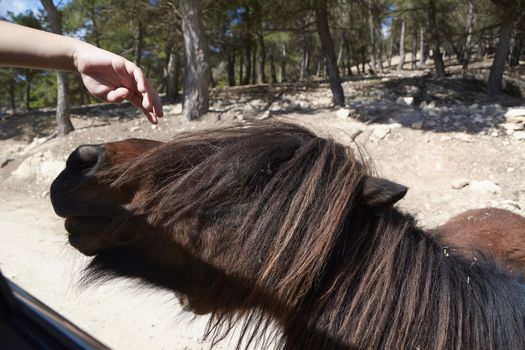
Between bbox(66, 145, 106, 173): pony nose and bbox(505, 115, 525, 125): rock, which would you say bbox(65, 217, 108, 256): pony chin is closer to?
bbox(66, 145, 106, 173): pony nose

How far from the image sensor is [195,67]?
8805 mm

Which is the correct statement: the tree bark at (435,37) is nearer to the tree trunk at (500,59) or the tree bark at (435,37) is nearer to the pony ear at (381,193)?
the tree trunk at (500,59)

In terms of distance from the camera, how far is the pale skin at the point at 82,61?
1.37 meters

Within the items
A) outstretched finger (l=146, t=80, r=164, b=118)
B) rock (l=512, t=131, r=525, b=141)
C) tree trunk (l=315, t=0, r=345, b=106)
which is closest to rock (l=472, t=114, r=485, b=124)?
rock (l=512, t=131, r=525, b=141)

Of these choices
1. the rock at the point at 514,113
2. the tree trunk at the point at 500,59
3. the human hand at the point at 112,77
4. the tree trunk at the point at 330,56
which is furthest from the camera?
the tree trunk at the point at 500,59

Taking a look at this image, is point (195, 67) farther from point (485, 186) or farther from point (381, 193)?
point (381, 193)

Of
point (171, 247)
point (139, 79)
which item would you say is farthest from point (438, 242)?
point (139, 79)

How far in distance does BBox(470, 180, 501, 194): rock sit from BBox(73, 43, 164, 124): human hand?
5119 mm

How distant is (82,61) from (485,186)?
548 cm

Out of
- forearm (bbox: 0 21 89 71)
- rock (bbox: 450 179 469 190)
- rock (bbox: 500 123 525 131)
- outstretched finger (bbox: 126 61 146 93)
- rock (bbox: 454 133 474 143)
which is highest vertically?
forearm (bbox: 0 21 89 71)

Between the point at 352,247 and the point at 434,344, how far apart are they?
15.5 inches

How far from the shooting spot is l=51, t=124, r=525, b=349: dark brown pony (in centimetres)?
128

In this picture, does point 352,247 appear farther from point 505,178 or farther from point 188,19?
point 188,19

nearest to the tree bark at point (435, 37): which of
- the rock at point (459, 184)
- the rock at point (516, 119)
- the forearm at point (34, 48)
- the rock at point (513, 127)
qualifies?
the rock at point (516, 119)
